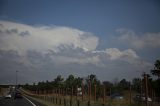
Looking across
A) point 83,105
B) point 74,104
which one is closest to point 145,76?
point 83,105

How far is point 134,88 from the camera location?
3186cm

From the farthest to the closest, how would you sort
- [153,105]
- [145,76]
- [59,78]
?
[59,78] < [153,105] < [145,76]

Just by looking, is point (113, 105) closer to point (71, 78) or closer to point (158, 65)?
point (158, 65)

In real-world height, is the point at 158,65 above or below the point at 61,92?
above

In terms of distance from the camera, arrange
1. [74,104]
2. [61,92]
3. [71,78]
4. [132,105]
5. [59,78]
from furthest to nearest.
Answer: [59,78] < [71,78] < [61,92] < [74,104] < [132,105]

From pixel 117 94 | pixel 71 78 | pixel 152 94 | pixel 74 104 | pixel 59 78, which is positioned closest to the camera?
pixel 152 94

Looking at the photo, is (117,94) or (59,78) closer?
(117,94)

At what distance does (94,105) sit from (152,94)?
15.5ft

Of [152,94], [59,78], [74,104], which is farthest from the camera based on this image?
[59,78]

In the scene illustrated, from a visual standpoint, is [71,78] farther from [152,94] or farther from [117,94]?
[152,94]

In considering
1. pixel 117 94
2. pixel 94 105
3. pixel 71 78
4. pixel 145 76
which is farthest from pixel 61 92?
pixel 71 78

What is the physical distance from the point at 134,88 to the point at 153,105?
1029cm

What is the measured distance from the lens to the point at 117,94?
139ft

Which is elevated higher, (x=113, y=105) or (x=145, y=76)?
(x=145, y=76)
